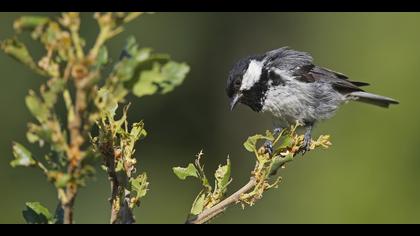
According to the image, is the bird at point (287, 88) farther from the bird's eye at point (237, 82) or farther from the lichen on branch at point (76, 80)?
the lichen on branch at point (76, 80)

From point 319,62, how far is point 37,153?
4.57 metres

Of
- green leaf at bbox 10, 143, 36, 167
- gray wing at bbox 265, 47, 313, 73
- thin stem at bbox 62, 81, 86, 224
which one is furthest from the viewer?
gray wing at bbox 265, 47, 313, 73

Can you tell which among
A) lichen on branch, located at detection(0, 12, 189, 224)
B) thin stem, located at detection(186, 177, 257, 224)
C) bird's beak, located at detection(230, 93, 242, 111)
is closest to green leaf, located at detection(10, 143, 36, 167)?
lichen on branch, located at detection(0, 12, 189, 224)

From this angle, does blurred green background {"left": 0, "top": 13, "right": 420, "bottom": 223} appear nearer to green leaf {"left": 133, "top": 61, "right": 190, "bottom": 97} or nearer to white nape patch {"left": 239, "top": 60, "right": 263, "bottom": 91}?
white nape patch {"left": 239, "top": 60, "right": 263, "bottom": 91}

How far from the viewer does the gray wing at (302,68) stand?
4633mm

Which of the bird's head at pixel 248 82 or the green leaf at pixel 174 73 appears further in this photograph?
the bird's head at pixel 248 82

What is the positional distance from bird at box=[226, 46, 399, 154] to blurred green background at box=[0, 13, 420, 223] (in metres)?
2.31

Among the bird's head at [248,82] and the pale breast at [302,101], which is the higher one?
the bird's head at [248,82]

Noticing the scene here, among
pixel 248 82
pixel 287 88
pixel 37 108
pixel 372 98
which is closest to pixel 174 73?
pixel 37 108

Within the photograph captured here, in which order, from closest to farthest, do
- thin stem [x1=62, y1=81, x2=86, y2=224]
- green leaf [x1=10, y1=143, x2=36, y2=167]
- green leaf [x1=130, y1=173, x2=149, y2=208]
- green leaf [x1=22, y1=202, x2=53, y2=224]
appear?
thin stem [x1=62, y1=81, x2=86, y2=224] < green leaf [x1=10, y1=143, x2=36, y2=167] < green leaf [x1=22, y1=202, x2=53, y2=224] < green leaf [x1=130, y1=173, x2=149, y2=208]

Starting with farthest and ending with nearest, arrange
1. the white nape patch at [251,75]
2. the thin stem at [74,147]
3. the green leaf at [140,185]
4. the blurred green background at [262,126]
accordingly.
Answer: the blurred green background at [262,126] < the white nape patch at [251,75] < the green leaf at [140,185] < the thin stem at [74,147]

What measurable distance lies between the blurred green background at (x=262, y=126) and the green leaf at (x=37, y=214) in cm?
560

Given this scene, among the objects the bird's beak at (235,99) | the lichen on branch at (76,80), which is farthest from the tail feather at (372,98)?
the lichen on branch at (76,80)

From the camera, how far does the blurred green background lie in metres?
7.19
